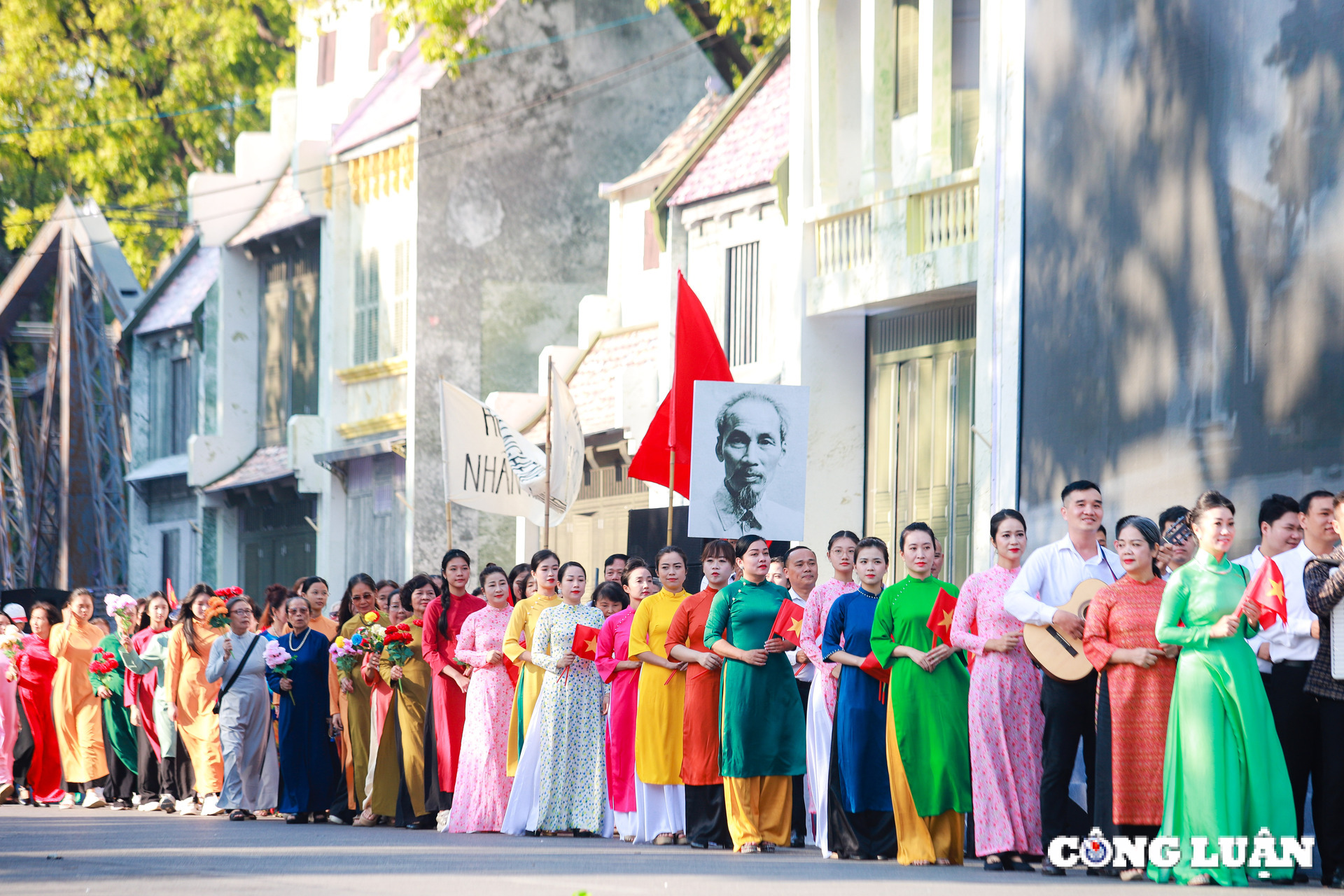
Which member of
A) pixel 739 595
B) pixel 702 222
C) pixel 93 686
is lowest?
pixel 93 686

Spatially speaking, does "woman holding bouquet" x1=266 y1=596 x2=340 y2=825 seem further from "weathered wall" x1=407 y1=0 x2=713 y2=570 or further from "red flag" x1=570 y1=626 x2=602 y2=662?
"weathered wall" x1=407 y1=0 x2=713 y2=570

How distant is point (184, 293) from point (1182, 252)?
25534mm

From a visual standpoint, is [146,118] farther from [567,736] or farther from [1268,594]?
[1268,594]

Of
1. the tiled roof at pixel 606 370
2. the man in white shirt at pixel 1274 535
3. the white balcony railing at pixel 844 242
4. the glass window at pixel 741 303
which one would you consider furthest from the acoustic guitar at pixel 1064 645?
the tiled roof at pixel 606 370

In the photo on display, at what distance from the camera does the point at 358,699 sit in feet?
52.3

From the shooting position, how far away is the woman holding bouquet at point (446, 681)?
1513 centimetres

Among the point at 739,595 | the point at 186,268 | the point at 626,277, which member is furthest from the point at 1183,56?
the point at 186,268

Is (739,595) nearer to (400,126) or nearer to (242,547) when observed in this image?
(400,126)

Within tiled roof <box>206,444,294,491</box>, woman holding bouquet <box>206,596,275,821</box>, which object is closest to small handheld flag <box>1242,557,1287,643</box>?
woman holding bouquet <box>206,596,275,821</box>

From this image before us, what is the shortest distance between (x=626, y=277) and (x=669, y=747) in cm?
1353

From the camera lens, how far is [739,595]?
1252 centimetres

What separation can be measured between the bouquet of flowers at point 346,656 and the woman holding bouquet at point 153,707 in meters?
2.18

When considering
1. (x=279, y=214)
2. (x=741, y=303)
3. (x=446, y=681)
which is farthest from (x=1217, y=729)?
(x=279, y=214)

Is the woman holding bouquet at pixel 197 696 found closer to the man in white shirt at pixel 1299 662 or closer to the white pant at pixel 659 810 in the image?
the white pant at pixel 659 810
